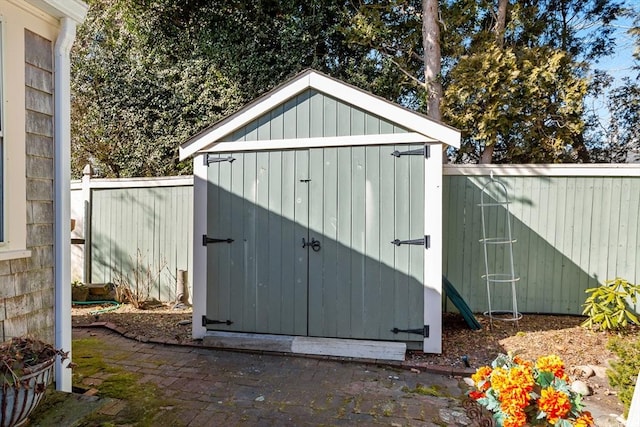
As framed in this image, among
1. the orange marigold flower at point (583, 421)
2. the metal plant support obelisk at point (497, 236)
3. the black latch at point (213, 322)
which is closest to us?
the orange marigold flower at point (583, 421)

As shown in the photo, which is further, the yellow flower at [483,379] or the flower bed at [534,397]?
the yellow flower at [483,379]

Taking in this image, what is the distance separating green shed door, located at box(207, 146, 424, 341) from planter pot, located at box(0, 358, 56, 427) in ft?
6.96

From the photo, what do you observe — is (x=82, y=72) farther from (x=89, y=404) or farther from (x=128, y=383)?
(x=89, y=404)

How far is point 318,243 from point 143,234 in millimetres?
3302

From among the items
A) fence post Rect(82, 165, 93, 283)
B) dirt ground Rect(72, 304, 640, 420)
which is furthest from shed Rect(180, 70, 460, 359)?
fence post Rect(82, 165, 93, 283)

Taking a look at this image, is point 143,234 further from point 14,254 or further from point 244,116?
point 14,254

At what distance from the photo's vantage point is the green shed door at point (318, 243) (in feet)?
12.1

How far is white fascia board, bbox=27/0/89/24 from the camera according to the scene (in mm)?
2403

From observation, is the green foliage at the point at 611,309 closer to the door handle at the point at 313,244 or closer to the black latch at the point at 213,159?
the door handle at the point at 313,244

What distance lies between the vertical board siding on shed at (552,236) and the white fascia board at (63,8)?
13.5ft

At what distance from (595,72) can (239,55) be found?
24.0 ft

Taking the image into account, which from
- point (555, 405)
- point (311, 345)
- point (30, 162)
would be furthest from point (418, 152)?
point (30, 162)

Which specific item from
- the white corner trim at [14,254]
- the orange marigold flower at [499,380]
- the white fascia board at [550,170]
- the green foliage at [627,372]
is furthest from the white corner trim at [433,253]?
the white corner trim at [14,254]

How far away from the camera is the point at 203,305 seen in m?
4.07
